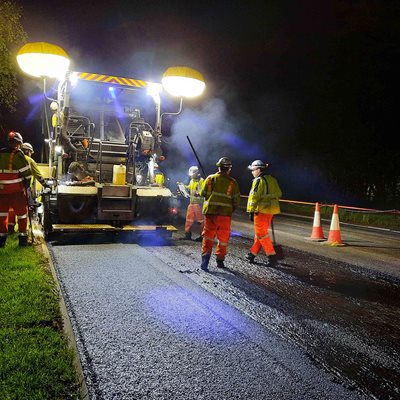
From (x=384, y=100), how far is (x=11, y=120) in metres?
21.1

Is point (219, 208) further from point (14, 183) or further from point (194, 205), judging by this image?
point (14, 183)

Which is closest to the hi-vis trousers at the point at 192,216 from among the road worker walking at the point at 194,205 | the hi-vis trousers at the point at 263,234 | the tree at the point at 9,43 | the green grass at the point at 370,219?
the road worker walking at the point at 194,205

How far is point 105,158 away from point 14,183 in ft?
7.99

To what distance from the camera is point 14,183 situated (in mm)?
6883

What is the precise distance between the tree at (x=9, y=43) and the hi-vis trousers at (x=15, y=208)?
16.8 feet

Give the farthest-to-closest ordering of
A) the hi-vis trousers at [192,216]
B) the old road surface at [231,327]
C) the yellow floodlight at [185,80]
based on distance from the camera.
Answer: the hi-vis trousers at [192,216] < the yellow floodlight at [185,80] < the old road surface at [231,327]

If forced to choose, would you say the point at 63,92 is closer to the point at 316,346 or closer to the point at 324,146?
the point at 316,346

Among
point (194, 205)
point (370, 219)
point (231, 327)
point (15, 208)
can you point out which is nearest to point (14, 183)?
point (15, 208)

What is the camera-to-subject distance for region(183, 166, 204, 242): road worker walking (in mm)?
9117

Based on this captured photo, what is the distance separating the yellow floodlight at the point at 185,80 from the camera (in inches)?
316

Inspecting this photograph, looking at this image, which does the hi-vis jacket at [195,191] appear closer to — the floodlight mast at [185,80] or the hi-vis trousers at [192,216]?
the hi-vis trousers at [192,216]

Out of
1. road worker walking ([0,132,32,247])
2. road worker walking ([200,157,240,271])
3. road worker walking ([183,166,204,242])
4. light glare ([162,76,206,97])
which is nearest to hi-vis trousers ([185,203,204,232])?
road worker walking ([183,166,204,242])

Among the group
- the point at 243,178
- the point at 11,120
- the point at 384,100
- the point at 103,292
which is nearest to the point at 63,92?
the point at 103,292

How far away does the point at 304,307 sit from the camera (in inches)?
177
